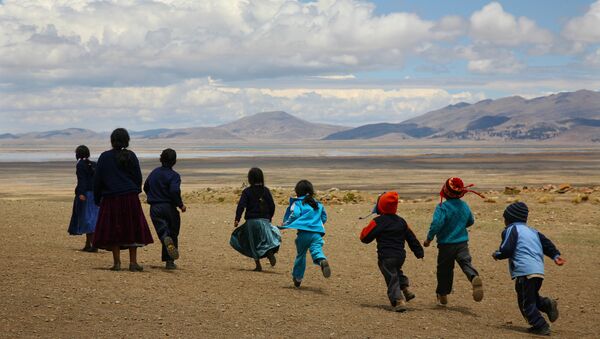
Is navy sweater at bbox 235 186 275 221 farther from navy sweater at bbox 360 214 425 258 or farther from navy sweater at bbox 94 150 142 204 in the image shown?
navy sweater at bbox 360 214 425 258

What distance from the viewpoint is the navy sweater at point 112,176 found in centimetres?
1024

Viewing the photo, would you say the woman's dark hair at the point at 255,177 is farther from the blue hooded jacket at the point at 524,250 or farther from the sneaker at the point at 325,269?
the blue hooded jacket at the point at 524,250

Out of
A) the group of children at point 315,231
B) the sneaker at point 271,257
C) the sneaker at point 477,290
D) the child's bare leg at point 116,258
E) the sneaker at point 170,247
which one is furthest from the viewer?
the sneaker at point 271,257

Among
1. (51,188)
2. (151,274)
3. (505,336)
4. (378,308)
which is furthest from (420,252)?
(51,188)

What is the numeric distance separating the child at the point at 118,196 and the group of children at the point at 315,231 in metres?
0.01

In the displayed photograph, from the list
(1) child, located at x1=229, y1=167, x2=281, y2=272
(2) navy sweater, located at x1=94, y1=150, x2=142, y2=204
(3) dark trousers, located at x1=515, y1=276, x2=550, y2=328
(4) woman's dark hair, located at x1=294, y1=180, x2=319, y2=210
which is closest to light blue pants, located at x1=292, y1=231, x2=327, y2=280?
(4) woman's dark hair, located at x1=294, y1=180, x2=319, y2=210

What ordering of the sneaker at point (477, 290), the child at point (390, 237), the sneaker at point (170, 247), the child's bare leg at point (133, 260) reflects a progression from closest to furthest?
the sneaker at point (477, 290)
the child at point (390, 237)
the child's bare leg at point (133, 260)
the sneaker at point (170, 247)

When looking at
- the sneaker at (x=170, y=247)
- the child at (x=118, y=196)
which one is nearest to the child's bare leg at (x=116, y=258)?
the child at (x=118, y=196)

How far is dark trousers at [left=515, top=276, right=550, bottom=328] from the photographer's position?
850cm

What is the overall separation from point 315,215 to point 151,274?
87.9 inches

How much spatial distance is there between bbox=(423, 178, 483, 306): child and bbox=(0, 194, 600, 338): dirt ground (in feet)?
1.50

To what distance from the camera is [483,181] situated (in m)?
43.2

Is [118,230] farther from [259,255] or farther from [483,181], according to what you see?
[483,181]

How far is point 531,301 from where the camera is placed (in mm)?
8570
